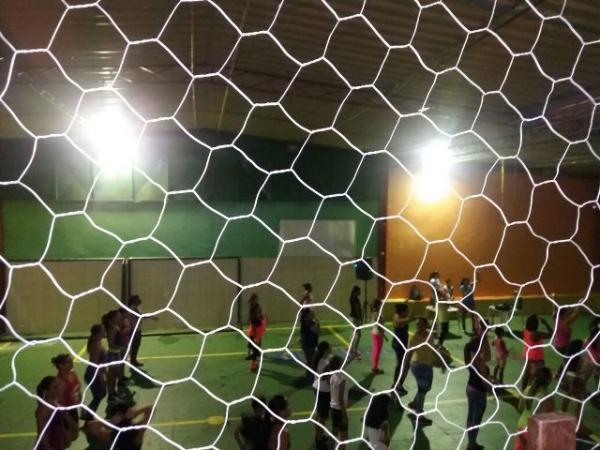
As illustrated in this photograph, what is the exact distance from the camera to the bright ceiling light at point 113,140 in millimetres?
4594

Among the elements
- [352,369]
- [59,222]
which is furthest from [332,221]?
[59,222]

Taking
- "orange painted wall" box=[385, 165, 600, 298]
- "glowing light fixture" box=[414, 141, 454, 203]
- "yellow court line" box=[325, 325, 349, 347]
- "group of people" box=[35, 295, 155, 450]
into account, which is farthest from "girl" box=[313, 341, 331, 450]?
"glowing light fixture" box=[414, 141, 454, 203]

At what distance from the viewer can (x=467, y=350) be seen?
3.03 meters

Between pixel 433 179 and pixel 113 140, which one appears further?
pixel 433 179

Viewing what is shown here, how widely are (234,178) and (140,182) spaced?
4.43 feet

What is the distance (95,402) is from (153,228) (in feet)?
12.6

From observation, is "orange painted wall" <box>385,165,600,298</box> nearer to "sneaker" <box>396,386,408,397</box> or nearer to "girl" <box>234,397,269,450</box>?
"sneaker" <box>396,386,408,397</box>

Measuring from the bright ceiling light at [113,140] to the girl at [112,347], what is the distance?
125 centimetres

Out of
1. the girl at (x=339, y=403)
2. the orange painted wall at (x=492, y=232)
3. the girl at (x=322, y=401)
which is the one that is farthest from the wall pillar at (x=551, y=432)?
the orange painted wall at (x=492, y=232)

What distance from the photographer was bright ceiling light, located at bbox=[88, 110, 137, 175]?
4594 mm

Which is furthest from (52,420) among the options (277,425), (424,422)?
(424,422)

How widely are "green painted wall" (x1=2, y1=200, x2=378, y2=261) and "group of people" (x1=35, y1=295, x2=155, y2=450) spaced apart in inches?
113

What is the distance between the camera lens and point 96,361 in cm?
309

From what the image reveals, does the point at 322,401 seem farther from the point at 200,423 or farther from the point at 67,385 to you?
the point at 67,385
